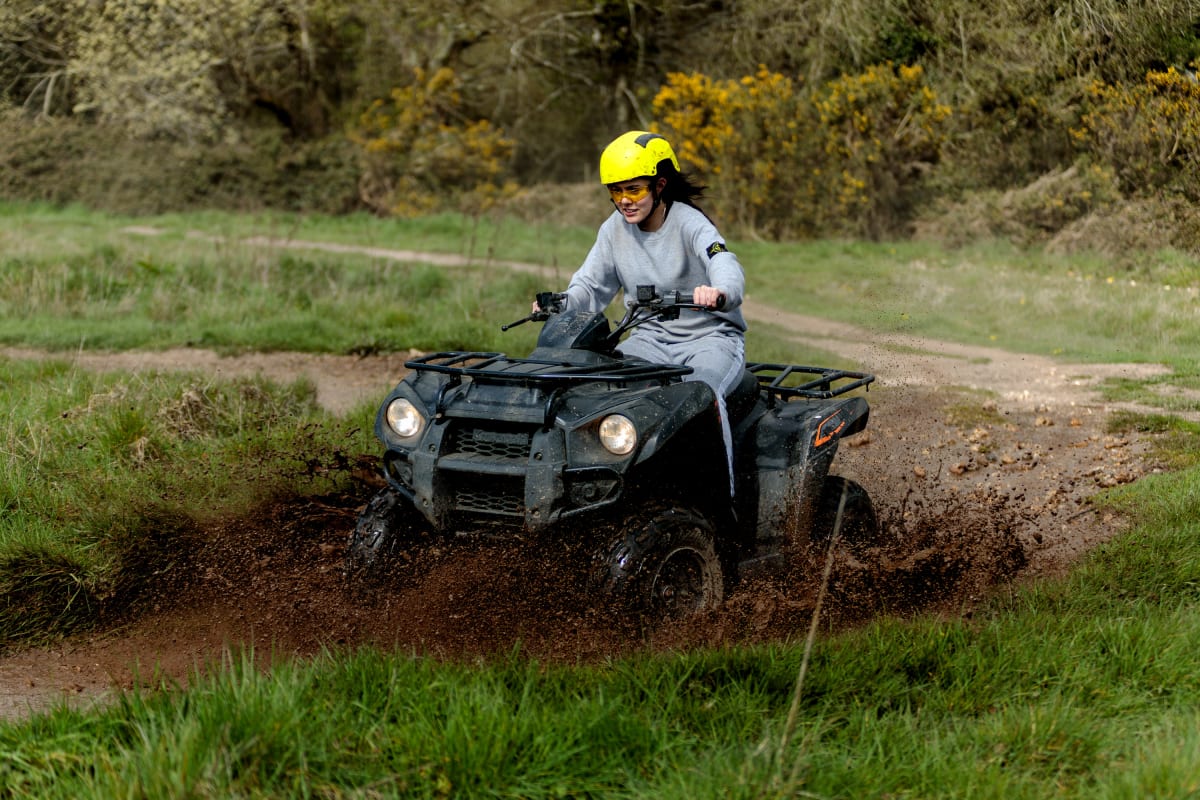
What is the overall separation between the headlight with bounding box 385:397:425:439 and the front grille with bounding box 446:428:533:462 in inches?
7.0

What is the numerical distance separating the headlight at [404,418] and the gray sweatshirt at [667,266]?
1.03m

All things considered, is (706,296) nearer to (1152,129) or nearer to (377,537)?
(377,537)

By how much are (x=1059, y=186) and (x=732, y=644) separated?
12.2 meters

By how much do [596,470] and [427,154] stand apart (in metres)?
25.9

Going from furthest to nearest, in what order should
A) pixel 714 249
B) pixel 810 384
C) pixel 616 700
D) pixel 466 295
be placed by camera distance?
pixel 466 295 < pixel 810 384 < pixel 714 249 < pixel 616 700

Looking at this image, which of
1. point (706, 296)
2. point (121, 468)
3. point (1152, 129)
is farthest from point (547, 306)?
point (1152, 129)

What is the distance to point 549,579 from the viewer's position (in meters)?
4.91

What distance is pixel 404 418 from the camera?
5.08 metres

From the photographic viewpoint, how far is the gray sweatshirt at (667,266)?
5.59 meters

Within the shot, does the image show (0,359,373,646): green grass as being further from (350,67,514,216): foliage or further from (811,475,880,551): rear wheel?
(350,67,514,216): foliage

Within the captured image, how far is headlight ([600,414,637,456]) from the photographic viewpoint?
4.70 meters

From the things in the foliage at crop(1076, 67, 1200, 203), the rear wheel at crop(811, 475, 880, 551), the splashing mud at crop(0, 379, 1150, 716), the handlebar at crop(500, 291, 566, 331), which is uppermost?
the foliage at crop(1076, 67, 1200, 203)

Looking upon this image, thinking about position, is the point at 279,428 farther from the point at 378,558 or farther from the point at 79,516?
the point at 378,558

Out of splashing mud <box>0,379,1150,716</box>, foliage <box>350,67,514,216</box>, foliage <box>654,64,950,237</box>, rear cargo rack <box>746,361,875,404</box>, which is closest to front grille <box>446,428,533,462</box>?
splashing mud <box>0,379,1150,716</box>
